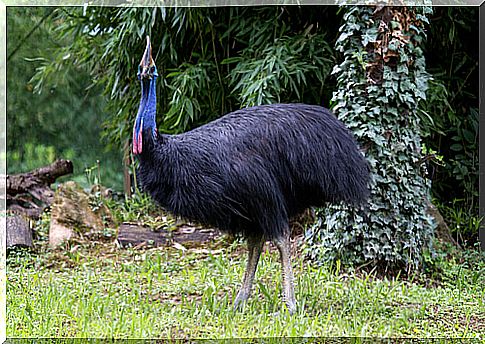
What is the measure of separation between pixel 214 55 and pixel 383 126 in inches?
73.1

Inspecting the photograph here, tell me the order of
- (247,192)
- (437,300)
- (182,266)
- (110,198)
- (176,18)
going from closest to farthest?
1. (247,192)
2. (437,300)
3. (182,266)
4. (176,18)
5. (110,198)

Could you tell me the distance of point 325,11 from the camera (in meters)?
5.88

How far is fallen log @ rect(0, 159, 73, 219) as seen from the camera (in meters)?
6.88

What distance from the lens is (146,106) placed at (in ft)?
11.7

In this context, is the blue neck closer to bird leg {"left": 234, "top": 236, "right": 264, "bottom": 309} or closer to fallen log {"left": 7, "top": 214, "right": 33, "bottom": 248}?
bird leg {"left": 234, "top": 236, "right": 264, "bottom": 309}

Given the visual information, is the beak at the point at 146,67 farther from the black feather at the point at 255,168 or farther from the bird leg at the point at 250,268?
the bird leg at the point at 250,268

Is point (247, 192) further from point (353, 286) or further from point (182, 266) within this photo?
point (182, 266)

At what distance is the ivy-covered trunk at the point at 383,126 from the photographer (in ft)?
15.5

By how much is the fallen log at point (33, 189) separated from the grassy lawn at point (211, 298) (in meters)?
1.41

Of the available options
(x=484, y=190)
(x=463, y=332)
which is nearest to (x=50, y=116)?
(x=484, y=190)

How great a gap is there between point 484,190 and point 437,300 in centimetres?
191

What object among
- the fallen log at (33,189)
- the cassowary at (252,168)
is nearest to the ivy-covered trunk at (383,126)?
the cassowary at (252,168)

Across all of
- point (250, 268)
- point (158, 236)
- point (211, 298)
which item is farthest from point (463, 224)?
point (211, 298)

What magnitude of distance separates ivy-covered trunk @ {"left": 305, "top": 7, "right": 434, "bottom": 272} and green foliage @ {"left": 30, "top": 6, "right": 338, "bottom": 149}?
0.71 m
